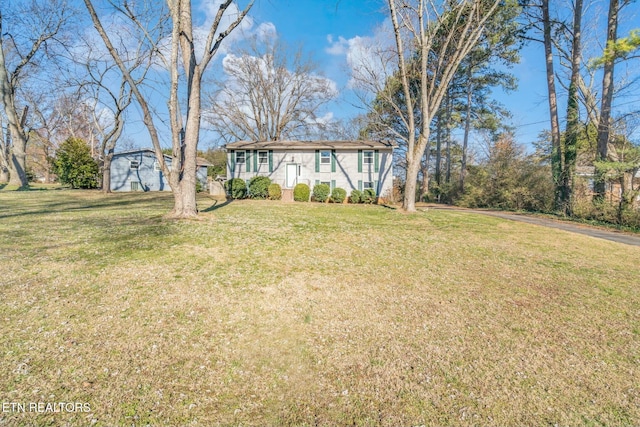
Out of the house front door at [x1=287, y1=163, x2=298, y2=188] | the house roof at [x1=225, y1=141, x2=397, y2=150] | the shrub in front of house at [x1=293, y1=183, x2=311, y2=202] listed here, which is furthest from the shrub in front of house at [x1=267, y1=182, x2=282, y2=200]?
the house roof at [x1=225, y1=141, x2=397, y2=150]

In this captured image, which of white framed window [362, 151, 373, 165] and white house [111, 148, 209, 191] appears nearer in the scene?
white framed window [362, 151, 373, 165]

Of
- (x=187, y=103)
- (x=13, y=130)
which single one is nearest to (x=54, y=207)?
(x=187, y=103)

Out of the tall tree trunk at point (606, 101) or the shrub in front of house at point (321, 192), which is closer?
the tall tree trunk at point (606, 101)

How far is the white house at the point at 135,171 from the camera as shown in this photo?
80.1 feet

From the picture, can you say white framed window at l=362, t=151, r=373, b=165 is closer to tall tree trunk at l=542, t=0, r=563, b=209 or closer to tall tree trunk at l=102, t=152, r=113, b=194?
tall tree trunk at l=542, t=0, r=563, b=209

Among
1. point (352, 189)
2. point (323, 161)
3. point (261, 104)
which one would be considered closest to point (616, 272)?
point (352, 189)

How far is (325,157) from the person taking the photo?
2070cm

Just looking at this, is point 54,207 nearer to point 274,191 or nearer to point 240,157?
point 274,191

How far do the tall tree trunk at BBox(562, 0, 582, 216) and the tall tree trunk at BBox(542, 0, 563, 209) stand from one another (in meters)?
0.33

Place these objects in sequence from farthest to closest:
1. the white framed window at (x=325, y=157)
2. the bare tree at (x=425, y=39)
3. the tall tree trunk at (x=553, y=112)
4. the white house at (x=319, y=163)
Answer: the white framed window at (x=325, y=157) < the white house at (x=319, y=163) < the tall tree trunk at (x=553, y=112) < the bare tree at (x=425, y=39)

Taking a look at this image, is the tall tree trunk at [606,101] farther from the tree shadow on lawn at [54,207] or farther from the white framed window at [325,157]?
the tree shadow on lawn at [54,207]

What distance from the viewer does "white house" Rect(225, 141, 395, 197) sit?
2034 centimetres

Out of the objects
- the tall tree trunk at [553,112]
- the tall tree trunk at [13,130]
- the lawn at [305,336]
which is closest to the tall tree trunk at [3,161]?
the tall tree trunk at [13,130]

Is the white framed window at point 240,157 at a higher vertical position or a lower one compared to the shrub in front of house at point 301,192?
higher
